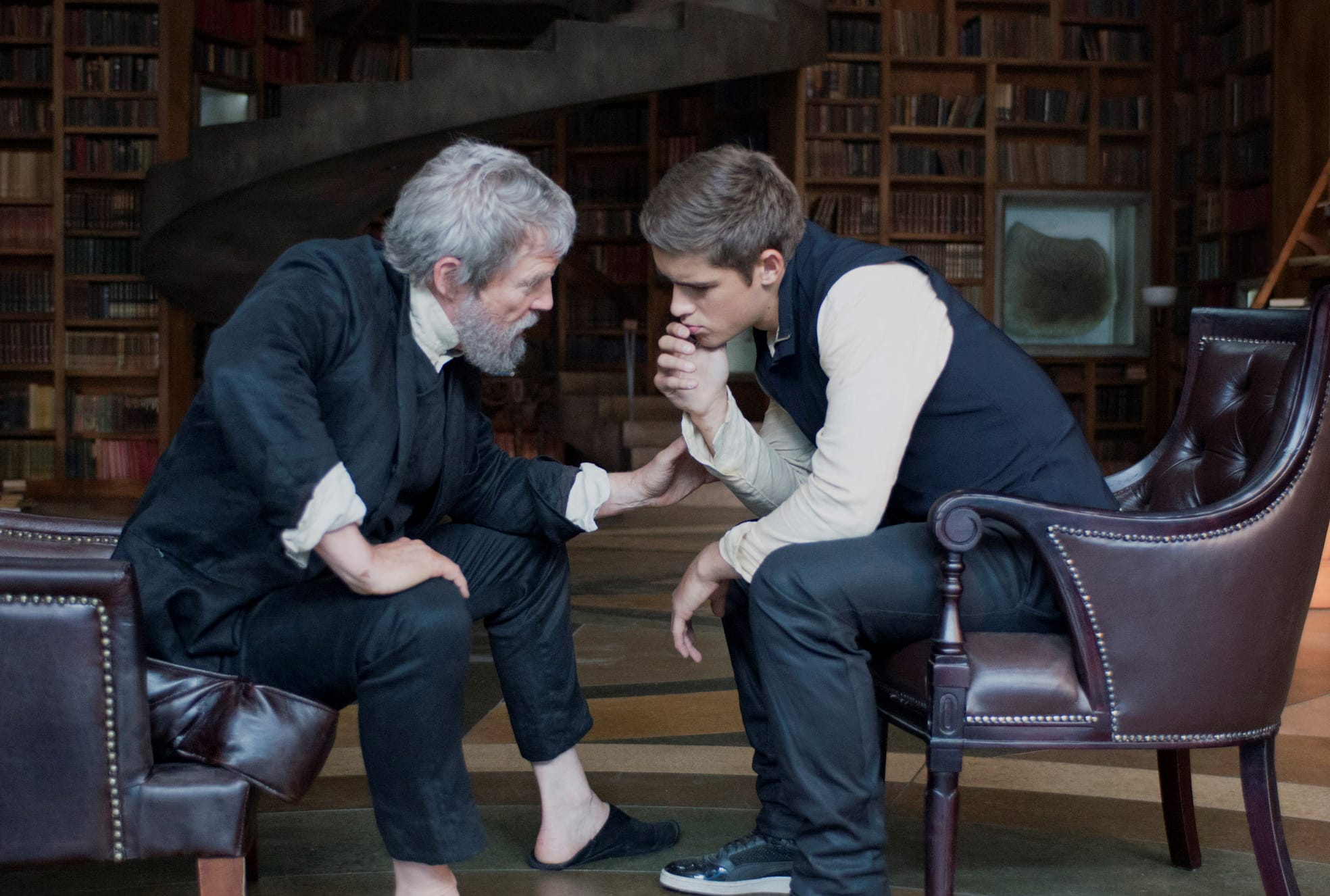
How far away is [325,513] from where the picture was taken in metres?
1.46

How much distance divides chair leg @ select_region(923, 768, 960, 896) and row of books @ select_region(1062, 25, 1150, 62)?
26.4 feet

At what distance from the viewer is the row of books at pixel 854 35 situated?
8.38 m

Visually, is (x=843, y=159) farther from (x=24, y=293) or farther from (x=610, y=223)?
(x=24, y=293)

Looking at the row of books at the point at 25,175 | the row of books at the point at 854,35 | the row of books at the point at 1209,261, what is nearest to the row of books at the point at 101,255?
the row of books at the point at 25,175

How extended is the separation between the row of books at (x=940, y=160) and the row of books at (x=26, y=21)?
17.6ft

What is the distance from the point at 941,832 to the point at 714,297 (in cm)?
74

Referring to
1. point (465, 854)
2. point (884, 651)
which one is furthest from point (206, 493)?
point (884, 651)

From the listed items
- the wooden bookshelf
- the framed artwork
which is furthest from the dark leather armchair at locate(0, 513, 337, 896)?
the framed artwork

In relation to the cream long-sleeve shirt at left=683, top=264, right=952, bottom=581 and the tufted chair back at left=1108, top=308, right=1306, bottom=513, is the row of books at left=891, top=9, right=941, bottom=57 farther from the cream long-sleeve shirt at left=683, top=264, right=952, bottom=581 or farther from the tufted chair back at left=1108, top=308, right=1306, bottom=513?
the cream long-sleeve shirt at left=683, top=264, right=952, bottom=581

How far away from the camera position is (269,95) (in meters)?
8.71

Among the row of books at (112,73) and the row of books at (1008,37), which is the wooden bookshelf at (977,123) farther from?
the row of books at (112,73)

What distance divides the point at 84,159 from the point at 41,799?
301 inches

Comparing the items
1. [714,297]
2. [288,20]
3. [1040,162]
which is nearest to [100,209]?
[288,20]

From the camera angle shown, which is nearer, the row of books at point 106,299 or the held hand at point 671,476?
the held hand at point 671,476
